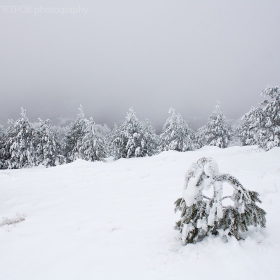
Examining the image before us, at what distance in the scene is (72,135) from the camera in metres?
34.4

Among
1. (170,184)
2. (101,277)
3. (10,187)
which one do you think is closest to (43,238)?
(101,277)

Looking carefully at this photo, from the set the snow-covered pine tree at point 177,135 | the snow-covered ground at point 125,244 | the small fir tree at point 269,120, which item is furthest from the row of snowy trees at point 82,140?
the snow-covered ground at point 125,244

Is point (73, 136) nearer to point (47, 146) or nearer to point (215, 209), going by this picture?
point (47, 146)

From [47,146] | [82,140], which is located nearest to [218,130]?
[82,140]

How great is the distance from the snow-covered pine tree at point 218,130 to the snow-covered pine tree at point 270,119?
17884 mm

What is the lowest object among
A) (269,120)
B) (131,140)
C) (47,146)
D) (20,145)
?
(47,146)

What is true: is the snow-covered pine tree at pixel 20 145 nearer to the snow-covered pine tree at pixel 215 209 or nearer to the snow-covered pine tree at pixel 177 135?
the snow-covered pine tree at pixel 177 135

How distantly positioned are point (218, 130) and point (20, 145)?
115ft

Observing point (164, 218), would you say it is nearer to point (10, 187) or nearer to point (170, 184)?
point (170, 184)

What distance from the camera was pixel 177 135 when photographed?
108 feet

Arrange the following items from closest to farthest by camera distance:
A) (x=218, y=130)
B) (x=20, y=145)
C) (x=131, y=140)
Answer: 1. (x=20, y=145)
2. (x=131, y=140)
3. (x=218, y=130)

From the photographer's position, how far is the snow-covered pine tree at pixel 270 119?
53.5 ft

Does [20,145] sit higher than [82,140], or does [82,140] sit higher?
[82,140]

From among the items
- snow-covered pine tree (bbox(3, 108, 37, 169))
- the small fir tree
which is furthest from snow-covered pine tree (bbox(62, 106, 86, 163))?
the small fir tree
